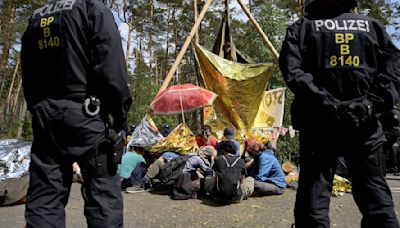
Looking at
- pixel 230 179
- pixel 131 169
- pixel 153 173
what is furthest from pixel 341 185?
pixel 131 169

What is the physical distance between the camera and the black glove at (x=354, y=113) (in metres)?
2.37

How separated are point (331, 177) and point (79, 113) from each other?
1.62 m

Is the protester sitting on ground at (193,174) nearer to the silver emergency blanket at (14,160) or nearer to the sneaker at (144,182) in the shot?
the sneaker at (144,182)

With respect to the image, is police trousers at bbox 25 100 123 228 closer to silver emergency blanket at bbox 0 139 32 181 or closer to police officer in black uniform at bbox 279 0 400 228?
police officer in black uniform at bbox 279 0 400 228

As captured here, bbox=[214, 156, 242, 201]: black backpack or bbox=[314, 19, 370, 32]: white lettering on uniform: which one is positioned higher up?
bbox=[314, 19, 370, 32]: white lettering on uniform

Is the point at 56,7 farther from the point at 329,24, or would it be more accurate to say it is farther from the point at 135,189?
the point at 135,189

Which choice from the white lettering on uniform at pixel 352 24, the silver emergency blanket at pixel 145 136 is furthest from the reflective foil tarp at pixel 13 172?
the white lettering on uniform at pixel 352 24

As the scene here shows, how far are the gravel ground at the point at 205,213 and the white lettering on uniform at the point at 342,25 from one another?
95.4 inches

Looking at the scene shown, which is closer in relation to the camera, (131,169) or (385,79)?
(385,79)

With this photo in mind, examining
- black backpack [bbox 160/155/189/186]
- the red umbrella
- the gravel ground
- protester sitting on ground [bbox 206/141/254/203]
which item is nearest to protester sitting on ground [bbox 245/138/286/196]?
the gravel ground

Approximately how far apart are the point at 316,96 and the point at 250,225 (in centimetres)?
228

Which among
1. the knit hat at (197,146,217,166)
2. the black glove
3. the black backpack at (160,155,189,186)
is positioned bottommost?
the black backpack at (160,155,189,186)

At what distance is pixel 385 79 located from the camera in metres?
2.50

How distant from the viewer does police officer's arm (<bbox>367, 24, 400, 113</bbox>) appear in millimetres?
2473
